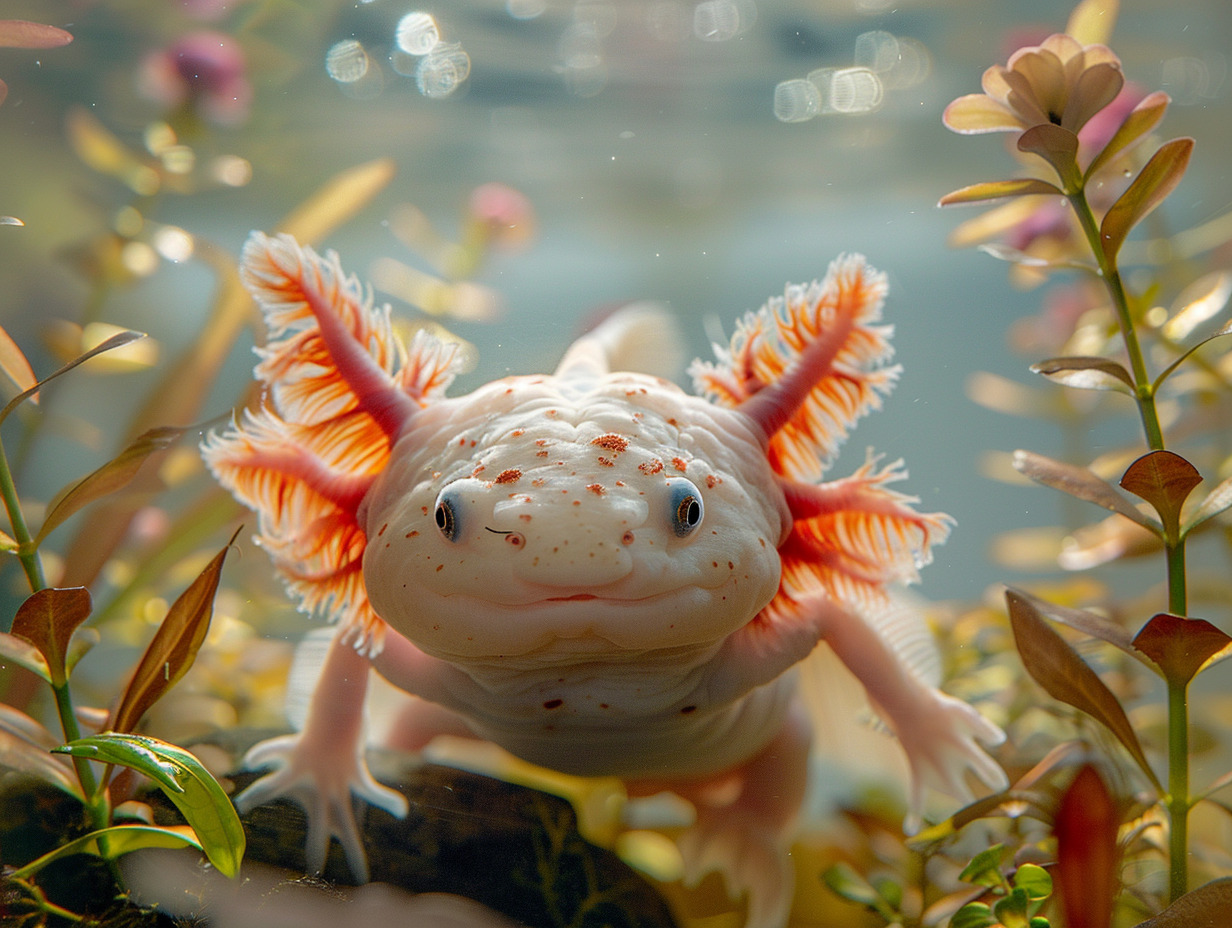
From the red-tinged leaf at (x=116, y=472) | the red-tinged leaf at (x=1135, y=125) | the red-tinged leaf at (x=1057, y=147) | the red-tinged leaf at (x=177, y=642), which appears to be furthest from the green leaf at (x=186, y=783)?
the red-tinged leaf at (x=1135, y=125)

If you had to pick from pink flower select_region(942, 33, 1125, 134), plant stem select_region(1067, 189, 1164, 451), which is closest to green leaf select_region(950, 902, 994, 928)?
plant stem select_region(1067, 189, 1164, 451)

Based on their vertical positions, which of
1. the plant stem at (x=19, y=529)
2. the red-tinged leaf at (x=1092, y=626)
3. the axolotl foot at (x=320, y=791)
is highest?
the plant stem at (x=19, y=529)

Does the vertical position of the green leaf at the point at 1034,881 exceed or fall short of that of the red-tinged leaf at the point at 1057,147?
it falls short

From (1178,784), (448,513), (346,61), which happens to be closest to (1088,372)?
(1178,784)

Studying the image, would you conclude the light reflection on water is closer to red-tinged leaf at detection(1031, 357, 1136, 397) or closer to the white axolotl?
the white axolotl

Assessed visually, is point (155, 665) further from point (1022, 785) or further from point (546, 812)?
point (1022, 785)

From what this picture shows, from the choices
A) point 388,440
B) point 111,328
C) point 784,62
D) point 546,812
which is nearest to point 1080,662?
point 546,812

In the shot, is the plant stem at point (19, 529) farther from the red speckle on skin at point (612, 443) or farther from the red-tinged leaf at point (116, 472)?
the red speckle on skin at point (612, 443)

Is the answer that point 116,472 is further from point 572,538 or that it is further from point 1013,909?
point 1013,909
